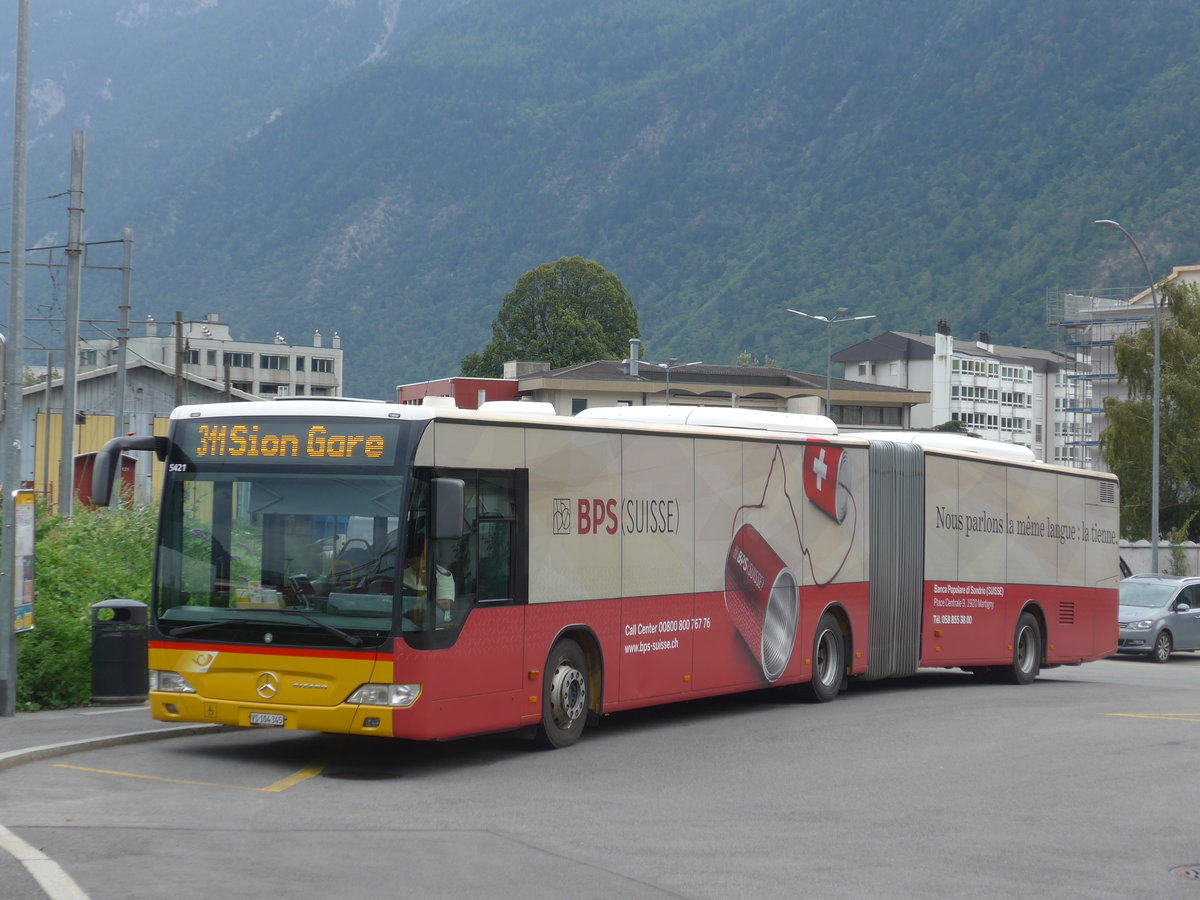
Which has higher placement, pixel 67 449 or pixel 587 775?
pixel 67 449

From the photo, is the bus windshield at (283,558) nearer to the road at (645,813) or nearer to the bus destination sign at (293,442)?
the bus destination sign at (293,442)

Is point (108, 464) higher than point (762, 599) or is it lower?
higher

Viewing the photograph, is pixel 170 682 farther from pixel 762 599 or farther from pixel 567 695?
pixel 762 599

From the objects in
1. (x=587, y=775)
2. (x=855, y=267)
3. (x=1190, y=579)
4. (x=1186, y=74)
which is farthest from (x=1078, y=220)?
(x=587, y=775)

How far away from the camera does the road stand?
27.3ft

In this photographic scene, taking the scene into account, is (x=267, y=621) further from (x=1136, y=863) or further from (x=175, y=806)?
(x=1136, y=863)

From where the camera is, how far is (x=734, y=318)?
17500cm

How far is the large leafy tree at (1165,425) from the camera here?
60.4 metres

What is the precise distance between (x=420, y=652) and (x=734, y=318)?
16492 cm

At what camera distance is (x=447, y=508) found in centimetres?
1159

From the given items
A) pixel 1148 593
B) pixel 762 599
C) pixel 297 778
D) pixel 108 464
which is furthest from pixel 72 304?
pixel 1148 593

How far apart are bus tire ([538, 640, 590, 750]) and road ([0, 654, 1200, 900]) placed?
0.64 feet

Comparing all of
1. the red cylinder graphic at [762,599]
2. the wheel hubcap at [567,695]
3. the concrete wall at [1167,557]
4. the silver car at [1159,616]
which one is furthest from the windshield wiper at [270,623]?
the concrete wall at [1167,557]

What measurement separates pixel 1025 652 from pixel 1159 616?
35.5 feet
